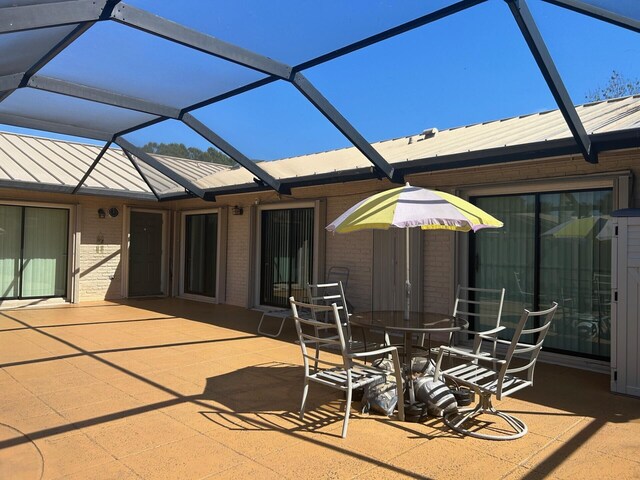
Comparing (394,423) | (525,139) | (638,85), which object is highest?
(638,85)

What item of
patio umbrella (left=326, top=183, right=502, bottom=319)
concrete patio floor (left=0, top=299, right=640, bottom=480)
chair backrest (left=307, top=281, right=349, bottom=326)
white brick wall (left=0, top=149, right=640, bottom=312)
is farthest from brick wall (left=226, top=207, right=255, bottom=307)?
patio umbrella (left=326, top=183, right=502, bottom=319)

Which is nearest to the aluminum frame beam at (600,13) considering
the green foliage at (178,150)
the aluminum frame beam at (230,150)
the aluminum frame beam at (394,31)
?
→ the aluminum frame beam at (394,31)

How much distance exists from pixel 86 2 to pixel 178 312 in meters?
6.78

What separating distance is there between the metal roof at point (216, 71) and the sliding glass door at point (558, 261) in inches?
32.1

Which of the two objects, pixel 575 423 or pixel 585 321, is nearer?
pixel 575 423

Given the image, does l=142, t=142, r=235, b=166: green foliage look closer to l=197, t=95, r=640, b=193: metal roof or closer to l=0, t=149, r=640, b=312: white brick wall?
l=0, t=149, r=640, b=312: white brick wall

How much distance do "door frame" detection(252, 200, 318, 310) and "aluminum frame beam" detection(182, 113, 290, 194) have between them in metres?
0.61

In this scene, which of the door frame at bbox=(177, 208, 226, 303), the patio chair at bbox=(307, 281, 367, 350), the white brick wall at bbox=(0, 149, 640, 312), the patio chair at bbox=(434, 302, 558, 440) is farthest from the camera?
the door frame at bbox=(177, 208, 226, 303)

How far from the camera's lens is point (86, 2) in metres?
3.84

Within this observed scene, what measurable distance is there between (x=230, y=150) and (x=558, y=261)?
4.97 meters

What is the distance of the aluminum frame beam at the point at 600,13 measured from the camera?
12.3 ft

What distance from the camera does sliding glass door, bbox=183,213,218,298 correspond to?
11328 mm

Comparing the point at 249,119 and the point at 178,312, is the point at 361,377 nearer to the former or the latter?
the point at 249,119

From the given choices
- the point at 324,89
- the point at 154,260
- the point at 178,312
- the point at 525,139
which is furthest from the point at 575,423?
the point at 154,260
